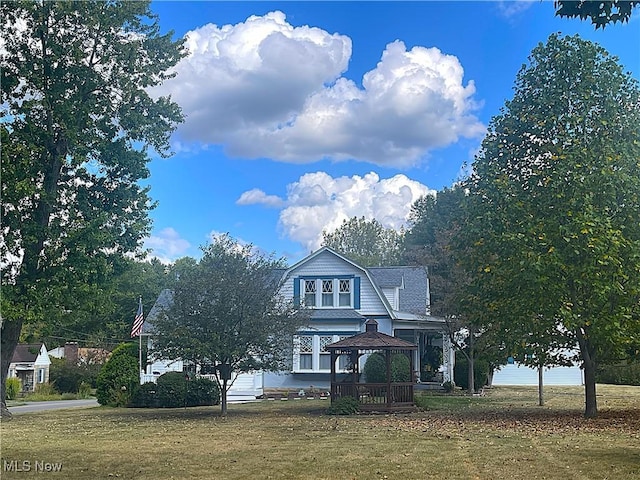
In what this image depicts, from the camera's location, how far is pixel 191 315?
867 inches

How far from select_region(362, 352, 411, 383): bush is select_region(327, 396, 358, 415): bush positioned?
19.1ft

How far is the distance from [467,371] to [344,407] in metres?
15.1

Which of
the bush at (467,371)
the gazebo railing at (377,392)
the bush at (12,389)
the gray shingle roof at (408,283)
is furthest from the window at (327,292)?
the bush at (12,389)

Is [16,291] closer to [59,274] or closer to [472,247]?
[59,274]

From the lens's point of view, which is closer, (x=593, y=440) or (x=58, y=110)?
(x=593, y=440)

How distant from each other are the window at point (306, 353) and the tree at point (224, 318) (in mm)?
11418

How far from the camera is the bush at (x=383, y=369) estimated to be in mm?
28547

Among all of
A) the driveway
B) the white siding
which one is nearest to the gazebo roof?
the white siding

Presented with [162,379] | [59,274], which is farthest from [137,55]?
[162,379]

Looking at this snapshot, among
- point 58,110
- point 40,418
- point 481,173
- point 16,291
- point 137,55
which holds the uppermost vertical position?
point 137,55

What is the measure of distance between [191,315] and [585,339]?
11.2m

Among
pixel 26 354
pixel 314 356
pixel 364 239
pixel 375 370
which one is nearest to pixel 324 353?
pixel 314 356

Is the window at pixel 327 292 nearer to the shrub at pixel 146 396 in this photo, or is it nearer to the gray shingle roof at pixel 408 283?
the gray shingle roof at pixel 408 283

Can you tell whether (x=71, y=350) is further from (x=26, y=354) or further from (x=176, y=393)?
(x=176, y=393)
